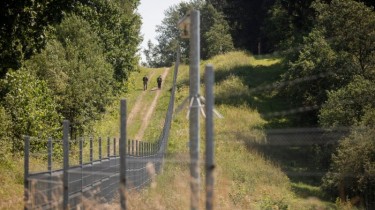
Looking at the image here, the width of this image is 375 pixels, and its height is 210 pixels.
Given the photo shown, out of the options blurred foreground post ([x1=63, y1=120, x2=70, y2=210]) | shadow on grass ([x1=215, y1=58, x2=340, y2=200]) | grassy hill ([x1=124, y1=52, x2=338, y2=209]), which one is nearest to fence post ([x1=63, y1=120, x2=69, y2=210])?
blurred foreground post ([x1=63, y1=120, x2=70, y2=210])

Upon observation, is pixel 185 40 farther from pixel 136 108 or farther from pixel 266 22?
pixel 136 108

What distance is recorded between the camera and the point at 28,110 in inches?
1002

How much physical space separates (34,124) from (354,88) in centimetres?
1907

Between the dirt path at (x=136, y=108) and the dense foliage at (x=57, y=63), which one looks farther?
the dirt path at (x=136, y=108)

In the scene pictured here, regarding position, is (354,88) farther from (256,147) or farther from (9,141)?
(9,141)

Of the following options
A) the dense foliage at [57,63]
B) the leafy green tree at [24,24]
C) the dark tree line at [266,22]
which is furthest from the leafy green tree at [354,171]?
the dark tree line at [266,22]

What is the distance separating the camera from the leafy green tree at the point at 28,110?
24116mm

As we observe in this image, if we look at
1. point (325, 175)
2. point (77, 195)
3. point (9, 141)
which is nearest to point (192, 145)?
point (77, 195)

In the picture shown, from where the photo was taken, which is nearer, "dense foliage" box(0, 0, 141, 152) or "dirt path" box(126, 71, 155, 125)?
"dense foliage" box(0, 0, 141, 152)

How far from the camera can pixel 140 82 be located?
220ft

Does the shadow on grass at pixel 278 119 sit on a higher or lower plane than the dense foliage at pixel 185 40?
lower

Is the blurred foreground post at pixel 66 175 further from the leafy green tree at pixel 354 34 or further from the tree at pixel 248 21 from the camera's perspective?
the tree at pixel 248 21

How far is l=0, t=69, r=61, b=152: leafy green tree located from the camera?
24.1 metres

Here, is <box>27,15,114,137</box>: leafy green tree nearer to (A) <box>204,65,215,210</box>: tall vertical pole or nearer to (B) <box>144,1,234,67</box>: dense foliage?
(A) <box>204,65,215,210</box>: tall vertical pole
